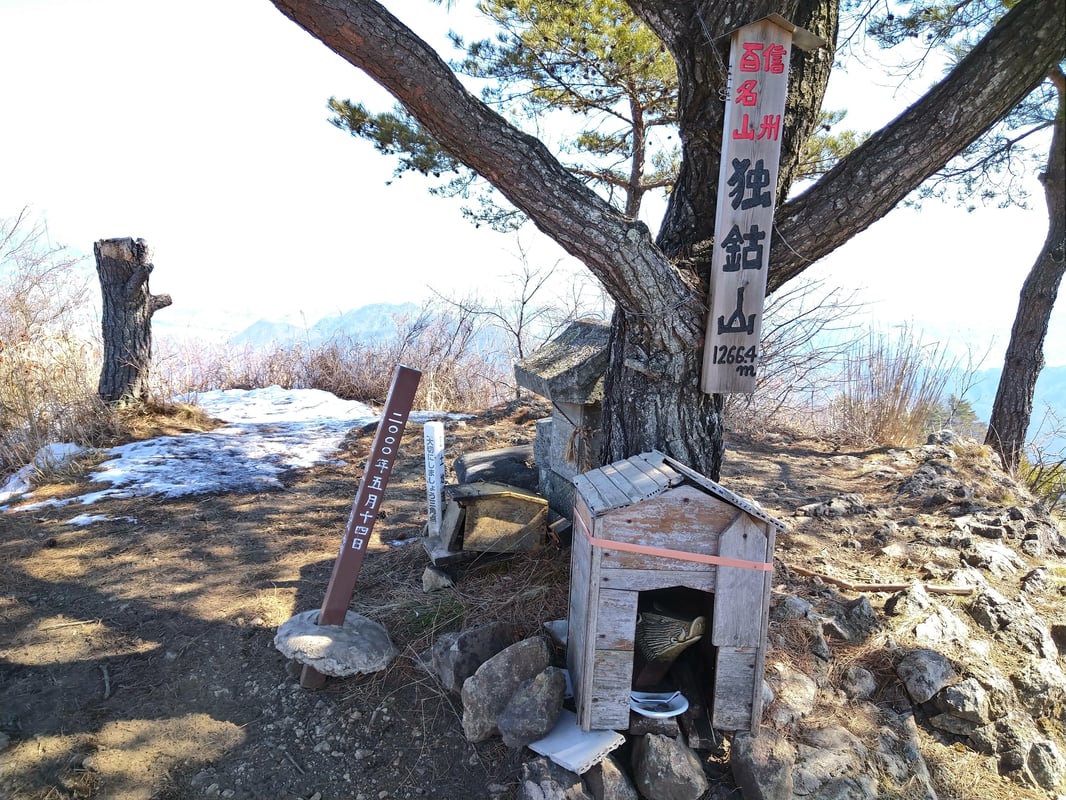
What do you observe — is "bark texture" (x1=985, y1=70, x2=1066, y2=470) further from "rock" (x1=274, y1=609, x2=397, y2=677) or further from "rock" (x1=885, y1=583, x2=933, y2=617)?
"rock" (x1=274, y1=609, x2=397, y2=677)

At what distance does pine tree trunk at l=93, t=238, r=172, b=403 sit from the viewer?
6.61 metres

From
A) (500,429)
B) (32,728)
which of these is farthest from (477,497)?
(500,429)

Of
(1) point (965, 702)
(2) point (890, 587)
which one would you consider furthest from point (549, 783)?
(2) point (890, 587)

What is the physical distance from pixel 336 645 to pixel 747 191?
2.48m

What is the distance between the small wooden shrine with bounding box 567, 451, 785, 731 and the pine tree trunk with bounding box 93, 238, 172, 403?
6234 mm

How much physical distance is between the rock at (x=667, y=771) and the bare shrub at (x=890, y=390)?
5683 mm

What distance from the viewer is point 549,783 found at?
2041 mm

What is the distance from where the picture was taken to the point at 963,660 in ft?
9.28

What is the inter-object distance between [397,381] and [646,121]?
5086 millimetres

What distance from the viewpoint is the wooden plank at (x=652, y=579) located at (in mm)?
2168

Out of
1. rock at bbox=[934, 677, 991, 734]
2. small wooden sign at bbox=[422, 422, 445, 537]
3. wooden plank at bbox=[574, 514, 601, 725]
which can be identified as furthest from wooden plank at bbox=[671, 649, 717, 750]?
small wooden sign at bbox=[422, 422, 445, 537]

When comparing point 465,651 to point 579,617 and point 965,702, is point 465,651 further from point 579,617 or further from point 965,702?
point 965,702

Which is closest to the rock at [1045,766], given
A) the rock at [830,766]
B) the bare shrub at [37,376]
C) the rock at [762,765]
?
the rock at [830,766]

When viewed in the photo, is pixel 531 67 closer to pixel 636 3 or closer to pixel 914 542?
pixel 636 3
